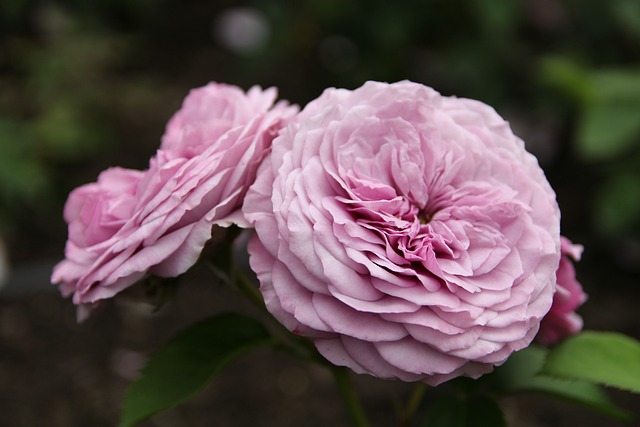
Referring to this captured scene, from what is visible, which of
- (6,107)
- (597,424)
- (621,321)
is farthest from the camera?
(6,107)

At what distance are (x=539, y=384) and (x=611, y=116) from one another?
110 centimetres

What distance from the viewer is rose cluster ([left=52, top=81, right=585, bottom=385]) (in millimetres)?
451

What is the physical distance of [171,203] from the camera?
18.9 inches

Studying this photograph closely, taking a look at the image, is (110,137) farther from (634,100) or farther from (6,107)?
(634,100)

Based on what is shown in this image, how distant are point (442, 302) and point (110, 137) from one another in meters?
1.95

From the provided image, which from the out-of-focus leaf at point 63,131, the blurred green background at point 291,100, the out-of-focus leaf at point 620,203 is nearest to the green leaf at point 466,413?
the blurred green background at point 291,100

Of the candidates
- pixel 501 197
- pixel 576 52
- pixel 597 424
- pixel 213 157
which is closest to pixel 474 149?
pixel 501 197

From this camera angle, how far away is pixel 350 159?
50 cm

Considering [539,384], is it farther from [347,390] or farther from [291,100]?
[291,100]

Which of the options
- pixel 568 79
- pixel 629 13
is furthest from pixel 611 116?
pixel 629 13

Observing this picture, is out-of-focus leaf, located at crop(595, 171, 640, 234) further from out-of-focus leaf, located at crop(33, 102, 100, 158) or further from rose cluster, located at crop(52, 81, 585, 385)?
out-of-focus leaf, located at crop(33, 102, 100, 158)

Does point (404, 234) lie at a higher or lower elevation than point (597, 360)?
higher

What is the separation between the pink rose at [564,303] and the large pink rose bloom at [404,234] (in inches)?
3.2

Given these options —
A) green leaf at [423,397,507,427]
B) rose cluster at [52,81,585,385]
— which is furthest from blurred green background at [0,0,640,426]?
rose cluster at [52,81,585,385]
